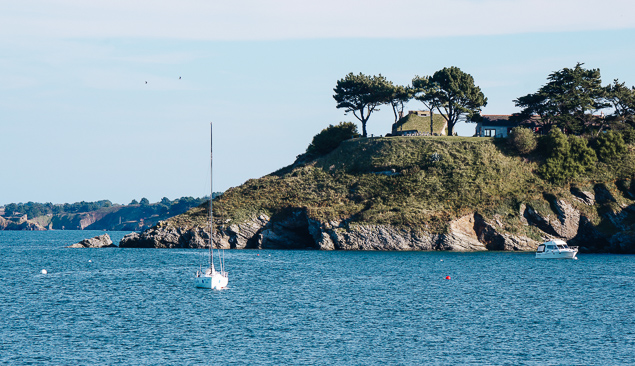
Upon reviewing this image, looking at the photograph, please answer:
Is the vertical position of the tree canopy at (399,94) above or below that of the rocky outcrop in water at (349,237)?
above

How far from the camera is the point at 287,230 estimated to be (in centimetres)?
13075

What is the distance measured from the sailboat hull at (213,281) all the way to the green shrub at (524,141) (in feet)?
285

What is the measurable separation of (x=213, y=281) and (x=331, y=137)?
3597 inches

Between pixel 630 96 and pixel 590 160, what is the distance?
19.4 meters

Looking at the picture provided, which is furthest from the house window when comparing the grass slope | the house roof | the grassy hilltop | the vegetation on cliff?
the grassy hilltop

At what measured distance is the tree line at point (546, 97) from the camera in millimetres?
139625

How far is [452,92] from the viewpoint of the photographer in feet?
468

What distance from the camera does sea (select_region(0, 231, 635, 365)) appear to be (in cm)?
4156

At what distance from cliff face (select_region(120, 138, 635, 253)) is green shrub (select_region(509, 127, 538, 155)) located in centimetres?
274

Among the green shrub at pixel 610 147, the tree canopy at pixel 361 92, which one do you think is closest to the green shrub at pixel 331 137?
the tree canopy at pixel 361 92

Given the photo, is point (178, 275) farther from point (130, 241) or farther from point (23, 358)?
point (130, 241)

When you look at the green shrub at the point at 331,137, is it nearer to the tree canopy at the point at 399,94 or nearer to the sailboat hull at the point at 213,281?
the tree canopy at the point at 399,94

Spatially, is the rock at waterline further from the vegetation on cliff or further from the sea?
the sea

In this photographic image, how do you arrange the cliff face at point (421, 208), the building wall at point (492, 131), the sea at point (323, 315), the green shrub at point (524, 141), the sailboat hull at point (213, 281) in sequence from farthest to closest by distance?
the building wall at point (492, 131)
the green shrub at point (524, 141)
the cliff face at point (421, 208)
the sailboat hull at point (213, 281)
the sea at point (323, 315)
